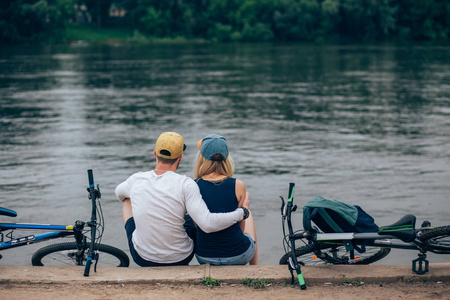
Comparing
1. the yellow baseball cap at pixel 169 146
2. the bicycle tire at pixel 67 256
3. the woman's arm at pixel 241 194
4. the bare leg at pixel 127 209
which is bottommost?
the bicycle tire at pixel 67 256

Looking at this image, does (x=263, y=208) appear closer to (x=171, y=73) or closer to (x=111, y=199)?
(x=111, y=199)

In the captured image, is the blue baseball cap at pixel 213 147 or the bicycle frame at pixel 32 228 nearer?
the blue baseball cap at pixel 213 147

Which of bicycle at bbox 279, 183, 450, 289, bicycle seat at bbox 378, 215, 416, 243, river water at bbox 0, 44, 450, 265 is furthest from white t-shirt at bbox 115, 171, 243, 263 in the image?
river water at bbox 0, 44, 450, 265

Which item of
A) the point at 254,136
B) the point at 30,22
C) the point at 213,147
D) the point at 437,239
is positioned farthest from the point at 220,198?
the point at 30,22

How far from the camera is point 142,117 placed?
18.3m

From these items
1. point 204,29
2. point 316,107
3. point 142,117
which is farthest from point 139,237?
point 204,29

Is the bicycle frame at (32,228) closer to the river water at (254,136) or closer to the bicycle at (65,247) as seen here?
the bicycle at (65,247)

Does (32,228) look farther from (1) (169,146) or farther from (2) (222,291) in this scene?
(2) (222,291)

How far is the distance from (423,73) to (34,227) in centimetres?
2895

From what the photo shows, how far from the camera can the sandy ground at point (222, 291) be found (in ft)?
15.0

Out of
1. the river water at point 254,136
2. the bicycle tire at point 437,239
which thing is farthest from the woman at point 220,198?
the river water at point 254,136

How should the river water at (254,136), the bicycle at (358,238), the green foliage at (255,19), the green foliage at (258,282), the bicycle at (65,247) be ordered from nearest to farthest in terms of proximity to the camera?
1. the green foliage at (258,282)
2. the bicycle at (358,238)
3. the bicycle at (65,247)
4. the river water at (254,136)
5. the green foliage at (255,19)

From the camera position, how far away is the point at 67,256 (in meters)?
5.50

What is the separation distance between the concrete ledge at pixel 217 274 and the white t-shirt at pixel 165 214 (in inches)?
6.5
